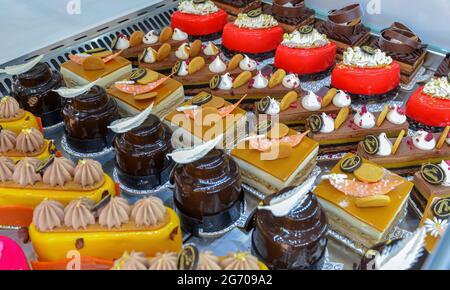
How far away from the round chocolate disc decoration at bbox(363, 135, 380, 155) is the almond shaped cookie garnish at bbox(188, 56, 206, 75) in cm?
163

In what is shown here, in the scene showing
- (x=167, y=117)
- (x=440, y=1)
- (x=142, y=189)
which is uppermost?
(x=440, y=1)

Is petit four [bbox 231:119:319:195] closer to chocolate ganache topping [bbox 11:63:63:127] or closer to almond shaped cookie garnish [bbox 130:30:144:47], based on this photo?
chocolate ganache topping [bbox 11:63:63:127]

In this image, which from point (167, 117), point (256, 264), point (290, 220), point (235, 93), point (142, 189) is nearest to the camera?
point (256, 264)

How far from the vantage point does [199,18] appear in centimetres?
497

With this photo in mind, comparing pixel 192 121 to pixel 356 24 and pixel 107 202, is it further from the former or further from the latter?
pixel 356 24

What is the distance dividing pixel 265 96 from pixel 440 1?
1.79 metres

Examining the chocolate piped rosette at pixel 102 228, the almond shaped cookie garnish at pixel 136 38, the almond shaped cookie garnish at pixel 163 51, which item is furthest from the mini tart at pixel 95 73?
the chocolate piped rosette at pixel 102 228

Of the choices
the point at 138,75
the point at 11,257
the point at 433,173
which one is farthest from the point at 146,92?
the point at 433,173

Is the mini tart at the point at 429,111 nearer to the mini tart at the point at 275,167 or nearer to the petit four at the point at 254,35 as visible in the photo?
the mini tart at the point at 275,167

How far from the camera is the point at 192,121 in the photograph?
140 inches

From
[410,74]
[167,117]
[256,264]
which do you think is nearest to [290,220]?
[256,264]

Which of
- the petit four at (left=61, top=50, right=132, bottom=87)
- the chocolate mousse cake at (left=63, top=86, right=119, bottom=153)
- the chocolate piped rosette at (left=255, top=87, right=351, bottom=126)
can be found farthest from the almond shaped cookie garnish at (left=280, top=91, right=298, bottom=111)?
the petit four at (left=61, top=50, right=132, bottom=87)

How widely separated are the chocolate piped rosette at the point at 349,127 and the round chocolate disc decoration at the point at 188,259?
5.47ft

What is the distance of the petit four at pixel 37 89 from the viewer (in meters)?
3.84
